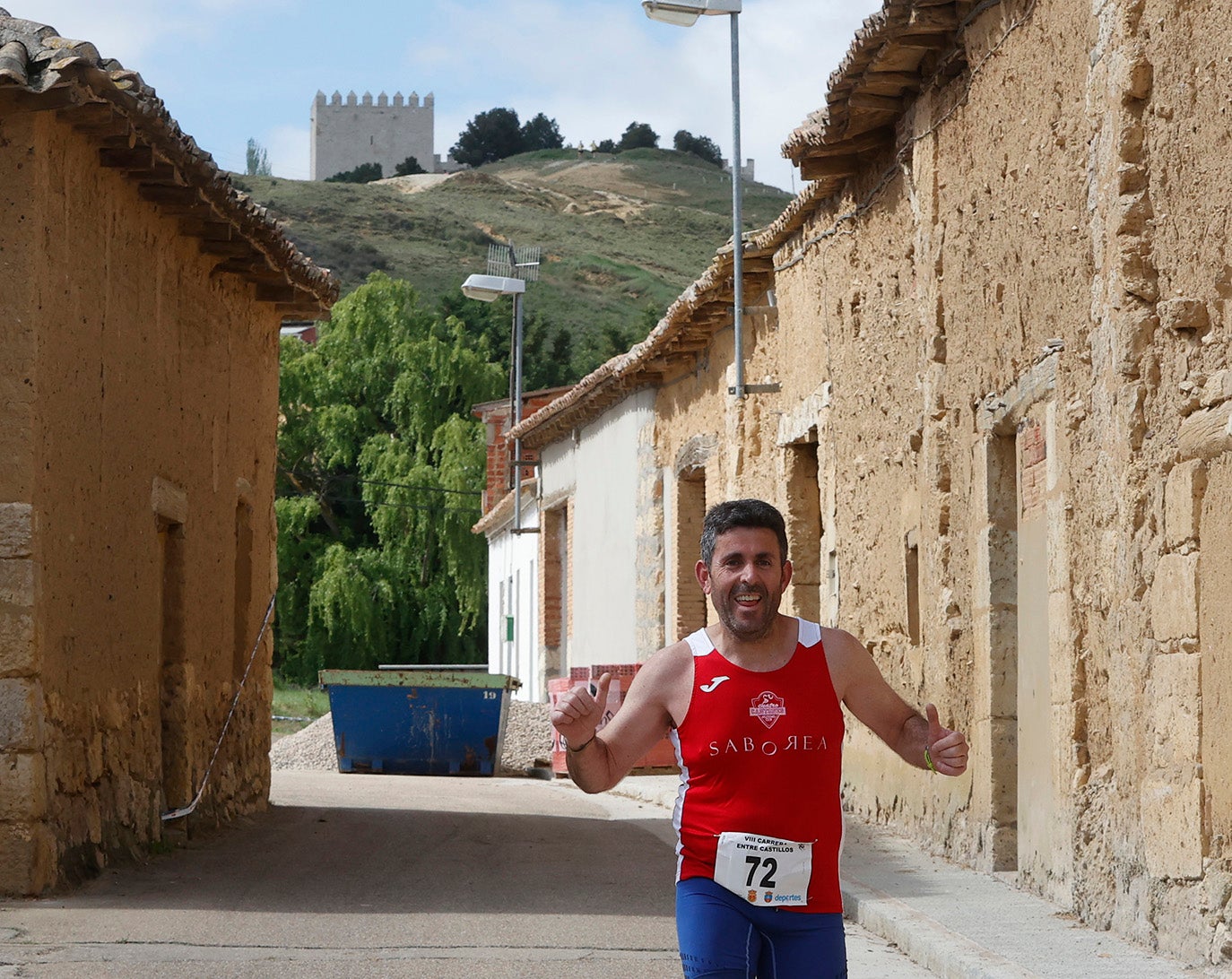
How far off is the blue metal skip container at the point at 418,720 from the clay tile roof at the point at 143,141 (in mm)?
8654

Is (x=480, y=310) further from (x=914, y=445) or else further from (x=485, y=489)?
(x=914, y=445)

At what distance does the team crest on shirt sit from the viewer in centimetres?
423

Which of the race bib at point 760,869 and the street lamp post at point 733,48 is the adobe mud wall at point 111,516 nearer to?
the street lamp post at point 733,48

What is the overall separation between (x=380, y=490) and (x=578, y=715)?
40709 millimetres

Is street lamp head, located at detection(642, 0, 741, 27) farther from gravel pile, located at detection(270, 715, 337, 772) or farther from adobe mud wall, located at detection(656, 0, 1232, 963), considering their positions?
gravel pile, located at detection(270, 715, 337, 772)

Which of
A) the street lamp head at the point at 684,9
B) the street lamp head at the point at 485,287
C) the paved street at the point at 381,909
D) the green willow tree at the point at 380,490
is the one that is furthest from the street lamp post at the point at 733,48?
the green willow tree at the point at 380,490

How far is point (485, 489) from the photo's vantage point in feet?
142

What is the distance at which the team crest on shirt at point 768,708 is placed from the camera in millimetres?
4227

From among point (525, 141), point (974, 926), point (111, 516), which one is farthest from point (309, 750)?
point (525, 141)

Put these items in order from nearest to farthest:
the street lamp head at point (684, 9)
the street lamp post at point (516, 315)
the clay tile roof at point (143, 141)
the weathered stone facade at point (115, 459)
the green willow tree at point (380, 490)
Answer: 1. the clay tile roof at point (143, 141)
2. the weathered stone facade at point (115, 459)
3. the street lamp head at point (684, 9)
4. the street lamp post at point (516, 315)
5. the green willow tree at point (380, 490)

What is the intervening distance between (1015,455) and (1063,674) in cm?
185

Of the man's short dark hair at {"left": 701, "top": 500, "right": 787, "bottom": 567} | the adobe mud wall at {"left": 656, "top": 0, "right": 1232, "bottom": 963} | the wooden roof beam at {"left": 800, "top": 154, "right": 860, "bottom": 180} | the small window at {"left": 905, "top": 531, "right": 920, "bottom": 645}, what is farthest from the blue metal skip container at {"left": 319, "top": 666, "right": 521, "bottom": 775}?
the man's short dark hair at {"left": 701, "top": 500, "right": 787, "bottom": 567}

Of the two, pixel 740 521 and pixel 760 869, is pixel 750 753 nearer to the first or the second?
pixel 760 869

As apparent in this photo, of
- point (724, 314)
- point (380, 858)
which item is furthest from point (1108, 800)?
point (724, 314)
